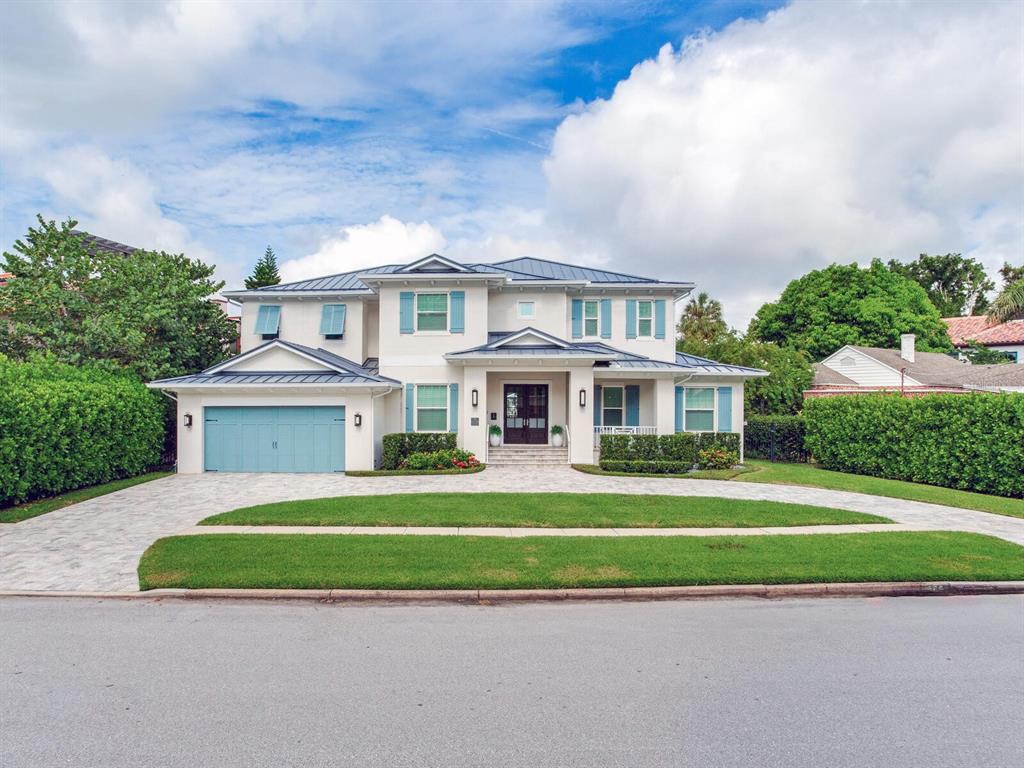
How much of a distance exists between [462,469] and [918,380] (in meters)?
27.6

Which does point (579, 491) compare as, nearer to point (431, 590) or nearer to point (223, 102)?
point (431, 590)

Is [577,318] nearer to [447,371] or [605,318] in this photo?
[605,318]

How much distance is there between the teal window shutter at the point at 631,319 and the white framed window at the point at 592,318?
3.58ft

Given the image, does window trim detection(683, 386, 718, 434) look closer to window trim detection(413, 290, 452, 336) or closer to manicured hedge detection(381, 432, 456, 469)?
manicured hedge detection(381, 432, 456, 469)

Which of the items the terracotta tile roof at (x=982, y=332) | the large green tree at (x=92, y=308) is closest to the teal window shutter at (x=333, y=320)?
the large green tree at (x=92, y=308)

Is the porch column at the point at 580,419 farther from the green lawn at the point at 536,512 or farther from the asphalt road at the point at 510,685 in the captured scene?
the asphalt road at the point at 510,685

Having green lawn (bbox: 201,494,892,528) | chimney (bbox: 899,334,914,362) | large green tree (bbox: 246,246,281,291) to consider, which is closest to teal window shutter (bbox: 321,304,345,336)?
green lawn (bbox: 201,494,892,528)

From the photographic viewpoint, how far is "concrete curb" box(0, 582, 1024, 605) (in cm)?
722

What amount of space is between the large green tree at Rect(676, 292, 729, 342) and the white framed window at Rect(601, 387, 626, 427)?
2455 centimetres

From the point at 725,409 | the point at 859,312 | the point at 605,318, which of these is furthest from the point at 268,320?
the point at 859,312

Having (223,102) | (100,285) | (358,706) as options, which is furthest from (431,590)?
(100,285)

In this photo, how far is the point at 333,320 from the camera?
69.4 feet

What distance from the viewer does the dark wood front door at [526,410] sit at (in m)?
21.2

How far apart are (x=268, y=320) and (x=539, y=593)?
17495mm
